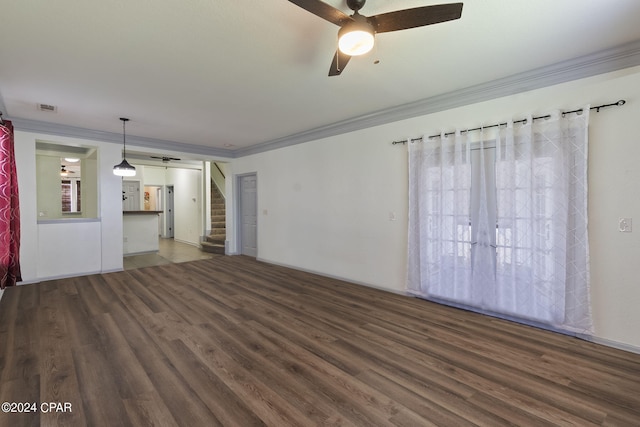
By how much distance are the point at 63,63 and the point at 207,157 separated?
4264 mm

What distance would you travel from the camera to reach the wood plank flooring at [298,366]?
6.03ft

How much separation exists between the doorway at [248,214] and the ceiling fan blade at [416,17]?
212 inches

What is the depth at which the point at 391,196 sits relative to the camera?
432 centimetres

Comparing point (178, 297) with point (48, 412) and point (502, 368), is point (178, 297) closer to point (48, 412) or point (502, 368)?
point (48, 412)

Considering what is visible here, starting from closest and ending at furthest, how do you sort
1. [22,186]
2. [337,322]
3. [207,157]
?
[337,322]
[22,186]
[207,157]

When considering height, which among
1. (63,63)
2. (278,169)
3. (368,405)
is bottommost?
(368,405)

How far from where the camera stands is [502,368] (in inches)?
92.6

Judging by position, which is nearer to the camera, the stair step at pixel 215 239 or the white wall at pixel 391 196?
the white wall at pixel 391 196

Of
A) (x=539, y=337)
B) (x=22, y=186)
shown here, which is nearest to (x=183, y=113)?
(x=22, y=186)

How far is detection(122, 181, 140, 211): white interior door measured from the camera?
10.2 m

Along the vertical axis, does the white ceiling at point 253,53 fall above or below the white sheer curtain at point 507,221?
above

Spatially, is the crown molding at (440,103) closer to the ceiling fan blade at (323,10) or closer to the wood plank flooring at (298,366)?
the ceiling fan blade at (323,10)

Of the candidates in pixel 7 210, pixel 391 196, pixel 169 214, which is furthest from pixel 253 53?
pixel 169 214

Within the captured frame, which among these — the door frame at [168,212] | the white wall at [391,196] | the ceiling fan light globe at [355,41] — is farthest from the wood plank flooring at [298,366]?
the door frame at [168,212]
